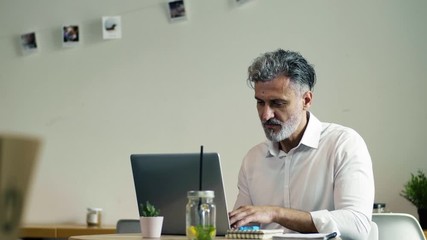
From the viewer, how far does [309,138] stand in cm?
216

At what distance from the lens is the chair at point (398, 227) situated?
1.95 metres

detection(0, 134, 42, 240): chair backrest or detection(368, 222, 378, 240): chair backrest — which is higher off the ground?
detection(0, 134, 42, 240): chair backrest

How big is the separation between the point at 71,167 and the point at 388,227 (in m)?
1.89

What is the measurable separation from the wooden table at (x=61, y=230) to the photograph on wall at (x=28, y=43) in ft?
3.02

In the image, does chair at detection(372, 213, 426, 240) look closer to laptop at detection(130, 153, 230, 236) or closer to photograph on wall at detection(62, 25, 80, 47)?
laptop at detection(130, 153, 230, 236)

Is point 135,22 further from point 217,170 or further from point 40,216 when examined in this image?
point 217,170

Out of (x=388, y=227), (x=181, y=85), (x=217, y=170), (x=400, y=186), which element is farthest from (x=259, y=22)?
(x=217, y=170)

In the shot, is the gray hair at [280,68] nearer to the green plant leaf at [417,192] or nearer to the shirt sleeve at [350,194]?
the shirt sleeve at [350,194]

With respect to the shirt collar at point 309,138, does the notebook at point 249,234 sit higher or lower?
lower

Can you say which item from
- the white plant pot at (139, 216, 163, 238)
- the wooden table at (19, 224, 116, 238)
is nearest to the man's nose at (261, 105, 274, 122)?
the white plant pot at (139, 216, 163, 238)

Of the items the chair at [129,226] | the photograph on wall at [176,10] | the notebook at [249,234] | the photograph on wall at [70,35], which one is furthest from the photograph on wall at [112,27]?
the notebook at [249,234]

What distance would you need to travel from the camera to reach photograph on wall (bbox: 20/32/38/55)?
3512 millimetres

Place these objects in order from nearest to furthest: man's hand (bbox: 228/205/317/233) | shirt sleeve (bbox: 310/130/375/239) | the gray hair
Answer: man's hand (bbox: 228/205/317/233) < shirt sleeve (bbox: 310/130/375/239) < the gray hair

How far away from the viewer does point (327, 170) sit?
2.09 m
